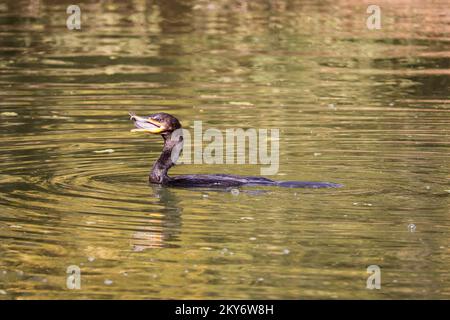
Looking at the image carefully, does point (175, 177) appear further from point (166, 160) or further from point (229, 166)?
point (229, 166)

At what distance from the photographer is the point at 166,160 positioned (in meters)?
12.9

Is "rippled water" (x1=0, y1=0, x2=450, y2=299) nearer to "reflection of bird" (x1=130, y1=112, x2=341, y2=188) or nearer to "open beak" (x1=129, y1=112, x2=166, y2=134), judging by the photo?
"reflection of bird" (x1=130, y1=112, x2=341, y2=188)

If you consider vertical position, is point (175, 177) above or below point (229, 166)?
above

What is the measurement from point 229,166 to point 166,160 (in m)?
1.27

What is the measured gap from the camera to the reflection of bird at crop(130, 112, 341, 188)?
12.4 metres

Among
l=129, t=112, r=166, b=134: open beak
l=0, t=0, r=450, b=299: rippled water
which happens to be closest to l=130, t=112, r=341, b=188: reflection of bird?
→ l=129, t=112, r=166, b=134: open beak

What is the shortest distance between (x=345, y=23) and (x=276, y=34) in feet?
7.67

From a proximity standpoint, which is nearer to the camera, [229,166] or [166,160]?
[166,160]

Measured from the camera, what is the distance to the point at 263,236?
1067 cm

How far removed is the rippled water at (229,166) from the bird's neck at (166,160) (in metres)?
0.24

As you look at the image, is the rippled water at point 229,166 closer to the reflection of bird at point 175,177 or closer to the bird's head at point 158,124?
the reflection of bird at point 175,177

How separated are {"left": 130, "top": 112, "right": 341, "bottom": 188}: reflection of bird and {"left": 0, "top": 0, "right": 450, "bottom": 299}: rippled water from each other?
161mm

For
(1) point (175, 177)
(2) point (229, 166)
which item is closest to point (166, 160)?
(1) point (175, 177)

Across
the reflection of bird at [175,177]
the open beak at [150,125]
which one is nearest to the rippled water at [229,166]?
the reflection of bird at [175,177]
